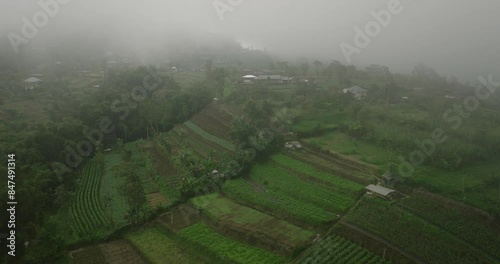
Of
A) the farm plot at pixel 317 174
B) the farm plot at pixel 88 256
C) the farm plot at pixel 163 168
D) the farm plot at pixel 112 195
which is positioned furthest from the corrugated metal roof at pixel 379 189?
→ the farm plot at pixel 88 256

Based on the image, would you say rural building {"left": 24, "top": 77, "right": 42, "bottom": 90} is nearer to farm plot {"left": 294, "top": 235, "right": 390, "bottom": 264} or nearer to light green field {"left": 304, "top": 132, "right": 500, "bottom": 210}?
light green field {"left": 304, "top": 132, "right": 500, "bottom": 210}

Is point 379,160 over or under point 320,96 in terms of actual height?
under

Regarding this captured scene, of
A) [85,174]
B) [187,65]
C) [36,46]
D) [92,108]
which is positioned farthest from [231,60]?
[85,174]

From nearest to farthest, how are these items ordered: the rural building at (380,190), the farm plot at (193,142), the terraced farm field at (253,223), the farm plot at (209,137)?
1. the terraced farm field at (253,223)
2. the rural building at (380,190)
3. the farm plot at (193,142)
4. the farm plot at (209,137)

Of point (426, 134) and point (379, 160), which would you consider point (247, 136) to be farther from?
point (426, 134)

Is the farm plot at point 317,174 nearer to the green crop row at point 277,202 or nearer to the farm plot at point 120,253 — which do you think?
the green crop row at point 277,202

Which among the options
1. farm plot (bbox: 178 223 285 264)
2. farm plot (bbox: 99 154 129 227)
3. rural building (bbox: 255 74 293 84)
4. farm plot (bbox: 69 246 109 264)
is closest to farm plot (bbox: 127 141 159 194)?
farm plot (bbox: 99 154 129 227)

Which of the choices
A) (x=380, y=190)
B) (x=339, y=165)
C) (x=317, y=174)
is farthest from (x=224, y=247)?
(x=339, y=165)

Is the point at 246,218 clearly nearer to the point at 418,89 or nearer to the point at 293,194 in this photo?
the point at 293,194
